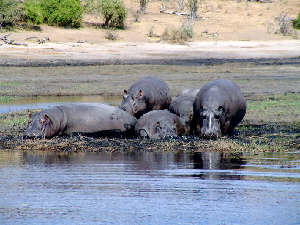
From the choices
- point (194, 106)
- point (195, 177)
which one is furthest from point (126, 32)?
point (195, 177)

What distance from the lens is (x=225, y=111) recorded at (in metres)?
12.8

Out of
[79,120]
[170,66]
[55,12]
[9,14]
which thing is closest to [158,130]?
[79,120]

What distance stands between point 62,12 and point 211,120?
2715 cm

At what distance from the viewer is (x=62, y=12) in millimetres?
38406

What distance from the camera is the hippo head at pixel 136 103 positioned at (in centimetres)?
1445

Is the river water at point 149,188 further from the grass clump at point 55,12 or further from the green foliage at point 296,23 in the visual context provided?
the green foliage at point 296,23

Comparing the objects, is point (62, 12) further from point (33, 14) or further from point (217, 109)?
point (217, 109)

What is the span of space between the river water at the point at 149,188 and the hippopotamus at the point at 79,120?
148cm

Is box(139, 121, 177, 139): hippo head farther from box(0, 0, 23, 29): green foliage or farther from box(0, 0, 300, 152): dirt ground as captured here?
box(0, 0, 23, 29): green foliage

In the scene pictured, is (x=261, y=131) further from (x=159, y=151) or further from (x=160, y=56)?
(x=160, y=56)

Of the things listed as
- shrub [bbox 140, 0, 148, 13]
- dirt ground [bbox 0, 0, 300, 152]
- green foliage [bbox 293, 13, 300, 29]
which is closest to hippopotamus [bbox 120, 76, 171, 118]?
dirt ground [bbox 0, 0, 300, 152]

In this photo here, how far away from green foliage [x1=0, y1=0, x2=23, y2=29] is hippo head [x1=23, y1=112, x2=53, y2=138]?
24018mm

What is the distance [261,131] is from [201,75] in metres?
13.3

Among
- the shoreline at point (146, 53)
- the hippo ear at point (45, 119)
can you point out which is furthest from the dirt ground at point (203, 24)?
the hippo ear at point (45, 119)
